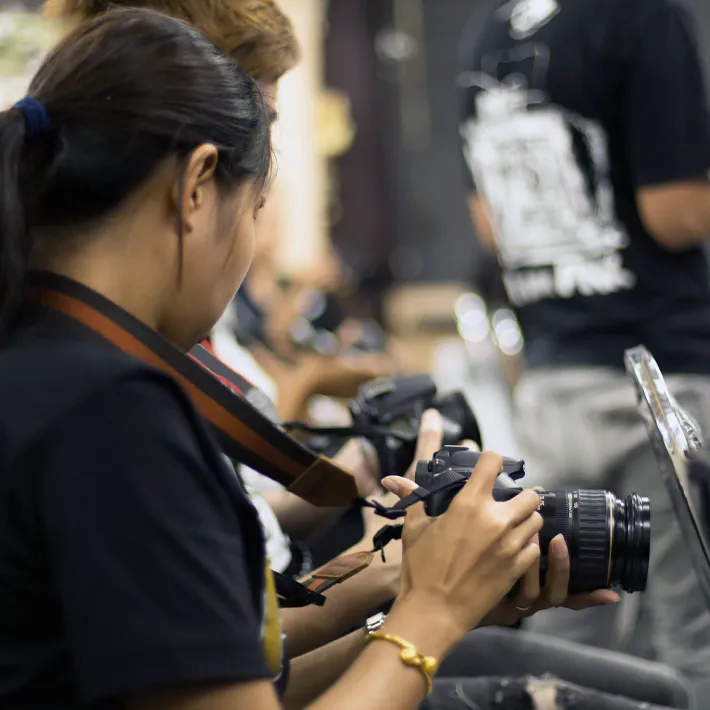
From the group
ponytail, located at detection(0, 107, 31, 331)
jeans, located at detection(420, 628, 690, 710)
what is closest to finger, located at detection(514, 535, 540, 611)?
jeans, located at detection(420, 628, 690, 710)

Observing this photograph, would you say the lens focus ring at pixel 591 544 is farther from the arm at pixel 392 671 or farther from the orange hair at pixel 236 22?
the orange hair at pixel 236 22

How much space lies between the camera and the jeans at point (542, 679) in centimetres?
105

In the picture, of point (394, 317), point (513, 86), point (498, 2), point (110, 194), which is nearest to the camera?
point (110, 194)

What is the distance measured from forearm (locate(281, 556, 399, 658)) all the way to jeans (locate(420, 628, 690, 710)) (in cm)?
12

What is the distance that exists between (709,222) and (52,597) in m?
1.15

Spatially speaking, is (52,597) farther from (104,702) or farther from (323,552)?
(323,552)

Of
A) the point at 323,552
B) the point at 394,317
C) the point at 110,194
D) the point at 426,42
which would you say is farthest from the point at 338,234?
the point at 110,194

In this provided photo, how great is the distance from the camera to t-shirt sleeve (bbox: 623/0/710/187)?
149 centimetres

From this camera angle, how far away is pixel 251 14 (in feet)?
3.80

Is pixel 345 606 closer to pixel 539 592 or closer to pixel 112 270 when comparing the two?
pixel 539 592

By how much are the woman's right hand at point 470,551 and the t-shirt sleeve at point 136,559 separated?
0.56 ft

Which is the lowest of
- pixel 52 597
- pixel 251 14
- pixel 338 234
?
pixel 338 234

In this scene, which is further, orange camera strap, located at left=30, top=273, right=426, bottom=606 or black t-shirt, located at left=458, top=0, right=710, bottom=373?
black t-shirt, located at left=458, top=0, right=710, bottom=373

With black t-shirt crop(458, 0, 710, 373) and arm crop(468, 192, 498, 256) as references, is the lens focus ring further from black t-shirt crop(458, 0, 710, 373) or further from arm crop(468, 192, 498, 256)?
arm crop(468, 192, 498, 256)
